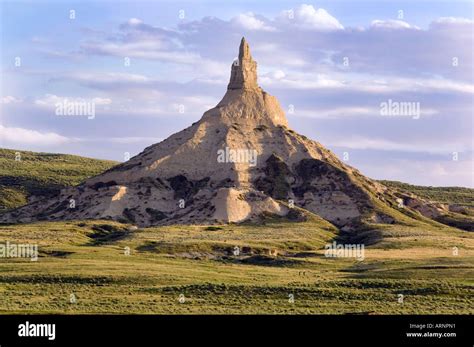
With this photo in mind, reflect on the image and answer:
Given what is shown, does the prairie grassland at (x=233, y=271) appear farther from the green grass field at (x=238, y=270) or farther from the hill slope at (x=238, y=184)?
the hill slope at (x=238, y=184)

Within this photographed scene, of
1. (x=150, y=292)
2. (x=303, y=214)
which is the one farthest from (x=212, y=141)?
(x=150, y=292)

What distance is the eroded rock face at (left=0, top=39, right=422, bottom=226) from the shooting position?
164 m

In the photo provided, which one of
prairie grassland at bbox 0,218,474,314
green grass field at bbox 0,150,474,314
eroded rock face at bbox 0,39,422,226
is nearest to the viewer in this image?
prairie grassland at bbox 0,218,474,314

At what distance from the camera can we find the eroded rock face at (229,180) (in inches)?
6452

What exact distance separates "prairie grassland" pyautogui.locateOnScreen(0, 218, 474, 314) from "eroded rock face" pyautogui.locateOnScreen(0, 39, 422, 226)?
9.77 m

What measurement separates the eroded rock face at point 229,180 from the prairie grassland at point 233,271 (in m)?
9.77

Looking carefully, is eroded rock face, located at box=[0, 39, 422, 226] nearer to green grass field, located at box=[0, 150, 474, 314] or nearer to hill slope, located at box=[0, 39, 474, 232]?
hill slope, located at box=[0, 39, 474, 232]

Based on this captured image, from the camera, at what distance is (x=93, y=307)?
63969mm

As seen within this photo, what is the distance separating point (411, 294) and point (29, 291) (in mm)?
31308

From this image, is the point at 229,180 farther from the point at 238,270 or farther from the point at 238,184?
the point at 238,270

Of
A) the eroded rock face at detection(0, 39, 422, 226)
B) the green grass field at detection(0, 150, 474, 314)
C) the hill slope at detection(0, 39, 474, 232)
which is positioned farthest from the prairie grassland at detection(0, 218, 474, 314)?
the eroded rock face at detection(0, 39, 422, 226)

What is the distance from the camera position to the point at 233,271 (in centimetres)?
10431
